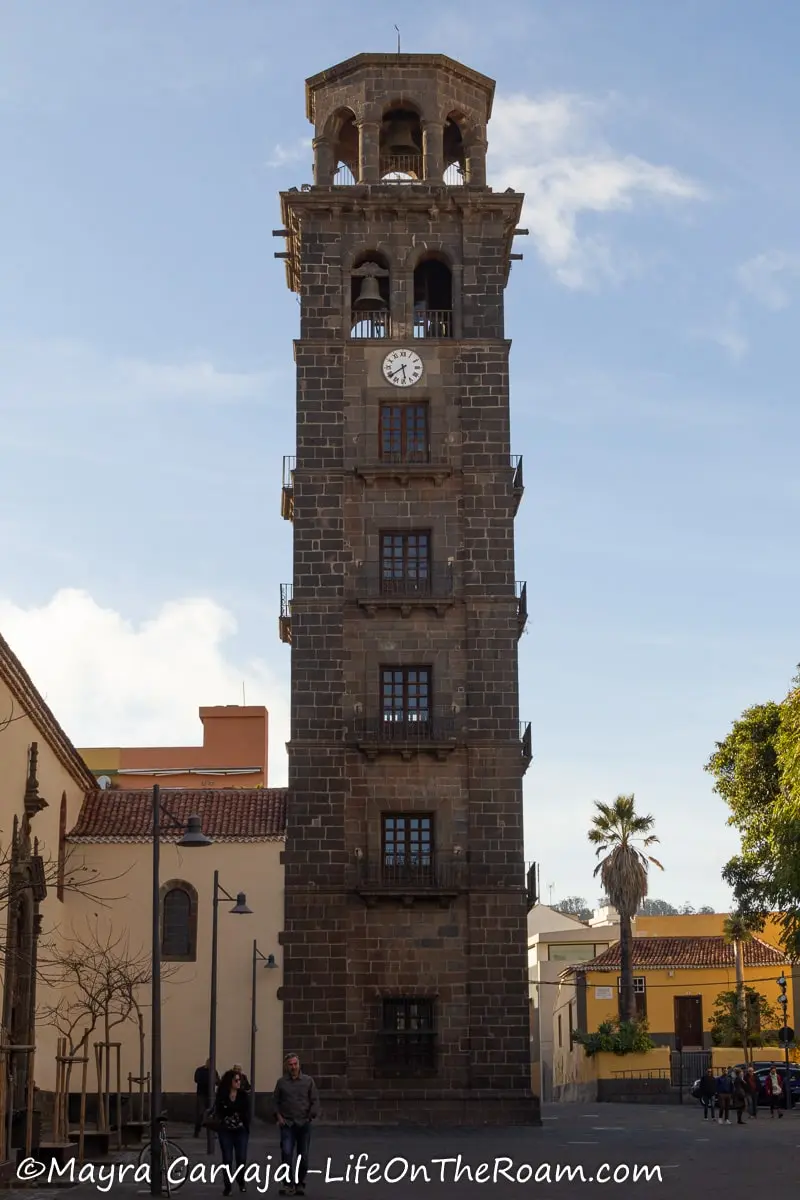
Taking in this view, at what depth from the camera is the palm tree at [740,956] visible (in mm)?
53688

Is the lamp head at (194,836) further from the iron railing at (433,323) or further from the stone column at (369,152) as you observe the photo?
the stone column at (369,152)

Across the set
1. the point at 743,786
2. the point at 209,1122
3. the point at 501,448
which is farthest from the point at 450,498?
the point at 209,1122

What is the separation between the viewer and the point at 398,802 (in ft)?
114

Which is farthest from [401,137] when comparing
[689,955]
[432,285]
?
[689,955]

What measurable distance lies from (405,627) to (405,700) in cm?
161

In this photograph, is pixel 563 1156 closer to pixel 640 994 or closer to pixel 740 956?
pixel 740 956

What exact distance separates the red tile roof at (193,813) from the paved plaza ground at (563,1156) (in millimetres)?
7005

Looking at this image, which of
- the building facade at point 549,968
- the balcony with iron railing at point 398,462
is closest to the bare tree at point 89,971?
the balcony with iron railing at point 398,462

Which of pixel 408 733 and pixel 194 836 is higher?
pixel 408 733

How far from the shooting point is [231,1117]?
19031 millimetres

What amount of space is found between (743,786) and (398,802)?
13.7 m

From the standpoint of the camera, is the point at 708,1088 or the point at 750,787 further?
the point at 750,787

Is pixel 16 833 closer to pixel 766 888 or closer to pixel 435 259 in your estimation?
pixel 766 888

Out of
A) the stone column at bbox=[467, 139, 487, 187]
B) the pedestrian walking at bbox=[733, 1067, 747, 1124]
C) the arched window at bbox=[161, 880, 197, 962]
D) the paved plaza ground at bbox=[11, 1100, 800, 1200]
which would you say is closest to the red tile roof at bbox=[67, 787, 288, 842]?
the arched window at bbox=[161, 880, 197, 962]
